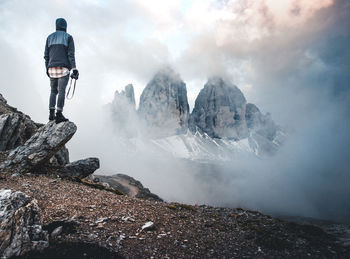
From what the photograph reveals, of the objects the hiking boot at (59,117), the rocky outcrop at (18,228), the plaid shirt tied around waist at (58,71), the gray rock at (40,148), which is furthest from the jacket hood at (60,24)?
the rocky outcrop at (18,228)

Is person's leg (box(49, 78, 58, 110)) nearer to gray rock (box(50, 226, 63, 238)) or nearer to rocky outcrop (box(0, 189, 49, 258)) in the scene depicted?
rocky outcrop (box(0, 189, 49, 258))

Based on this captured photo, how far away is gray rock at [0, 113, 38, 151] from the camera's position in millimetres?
24125

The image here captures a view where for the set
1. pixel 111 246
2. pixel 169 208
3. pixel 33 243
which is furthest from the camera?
pixel 169 208

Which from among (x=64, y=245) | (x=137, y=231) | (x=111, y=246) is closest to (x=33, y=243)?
(x=64, y=245)

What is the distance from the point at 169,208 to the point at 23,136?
25172 mm

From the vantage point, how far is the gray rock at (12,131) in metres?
24.1

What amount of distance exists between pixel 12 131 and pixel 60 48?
18679mm

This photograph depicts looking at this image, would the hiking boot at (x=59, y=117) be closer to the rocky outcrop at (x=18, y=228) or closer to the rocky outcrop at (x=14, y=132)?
the rocky outcrop at (x=18, y=228)

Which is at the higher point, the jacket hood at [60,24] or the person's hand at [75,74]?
the jacket hood at [60,24]

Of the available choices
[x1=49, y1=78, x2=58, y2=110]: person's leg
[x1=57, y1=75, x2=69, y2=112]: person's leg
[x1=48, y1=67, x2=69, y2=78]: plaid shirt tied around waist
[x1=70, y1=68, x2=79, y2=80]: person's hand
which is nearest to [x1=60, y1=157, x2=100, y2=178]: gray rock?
[x1=49, y1=78, x2=58, y2=110]: person's leg

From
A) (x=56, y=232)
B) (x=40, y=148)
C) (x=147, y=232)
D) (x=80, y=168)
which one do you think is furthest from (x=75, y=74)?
(x=147, y=232)

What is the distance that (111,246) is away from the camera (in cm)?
701

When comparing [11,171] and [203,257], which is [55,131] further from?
[203,257]

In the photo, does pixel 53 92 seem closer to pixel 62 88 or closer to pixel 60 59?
pixel 62 88
